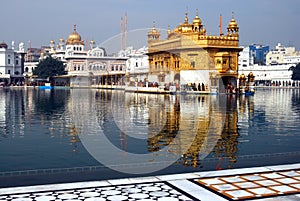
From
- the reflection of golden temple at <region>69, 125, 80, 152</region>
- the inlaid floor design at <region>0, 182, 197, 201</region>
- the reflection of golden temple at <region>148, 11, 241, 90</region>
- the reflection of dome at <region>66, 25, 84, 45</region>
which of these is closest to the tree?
the reflection of golden temple at <region>148, 11, 241, 90</region>

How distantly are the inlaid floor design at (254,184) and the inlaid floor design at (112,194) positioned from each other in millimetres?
679

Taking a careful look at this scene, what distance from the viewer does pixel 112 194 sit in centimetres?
741

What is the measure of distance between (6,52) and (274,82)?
57.3m

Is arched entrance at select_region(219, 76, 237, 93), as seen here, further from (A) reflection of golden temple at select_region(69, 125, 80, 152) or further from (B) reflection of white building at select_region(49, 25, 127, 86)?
(B) reflection of white building at select_region(49, 25, 127, 86)

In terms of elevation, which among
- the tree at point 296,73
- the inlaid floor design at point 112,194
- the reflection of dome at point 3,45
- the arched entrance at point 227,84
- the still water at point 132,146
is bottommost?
the inlaid floor design at point 112,194

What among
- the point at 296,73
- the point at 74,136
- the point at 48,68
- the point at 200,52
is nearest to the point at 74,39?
the point at 48,68

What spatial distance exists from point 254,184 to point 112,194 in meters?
2.55

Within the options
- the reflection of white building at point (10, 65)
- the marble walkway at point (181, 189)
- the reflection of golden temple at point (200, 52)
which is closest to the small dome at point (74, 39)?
the reflection of white building at point (10, 65)

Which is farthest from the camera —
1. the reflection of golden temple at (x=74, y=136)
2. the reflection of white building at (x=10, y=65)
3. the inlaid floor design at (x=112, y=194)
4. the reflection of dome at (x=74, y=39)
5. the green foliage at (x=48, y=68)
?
the reflection of dome at (x=74, y=39)

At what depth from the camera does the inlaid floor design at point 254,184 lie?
749cm

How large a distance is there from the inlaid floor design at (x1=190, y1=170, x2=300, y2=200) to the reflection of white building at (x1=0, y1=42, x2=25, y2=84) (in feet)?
279

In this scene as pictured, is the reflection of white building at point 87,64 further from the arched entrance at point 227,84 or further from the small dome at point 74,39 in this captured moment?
the arched entrance at point 227,84

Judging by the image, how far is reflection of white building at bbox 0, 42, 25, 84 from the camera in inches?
3519

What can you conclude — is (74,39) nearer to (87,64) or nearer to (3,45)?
(87,64)
